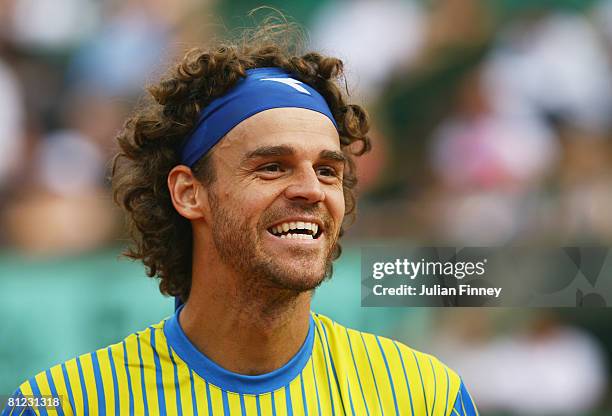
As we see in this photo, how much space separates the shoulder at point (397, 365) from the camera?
2.95 meters

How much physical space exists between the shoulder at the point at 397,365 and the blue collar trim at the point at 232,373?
137 millimetres

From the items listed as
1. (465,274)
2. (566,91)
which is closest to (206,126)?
(465,274)

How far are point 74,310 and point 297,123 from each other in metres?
2.69

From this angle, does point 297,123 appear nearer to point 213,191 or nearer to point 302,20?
point 213,191

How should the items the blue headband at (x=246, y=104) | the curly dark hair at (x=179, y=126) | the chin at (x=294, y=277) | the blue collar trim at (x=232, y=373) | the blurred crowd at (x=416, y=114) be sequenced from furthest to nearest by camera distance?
the blurred crowd at (x=416, y=114) → the curly dark hair at (x=179, y=126) → the blue headband at (x=246, y=104) → the blue collar trim at (x=232, y=373) → the chin at (x=294, y=277)

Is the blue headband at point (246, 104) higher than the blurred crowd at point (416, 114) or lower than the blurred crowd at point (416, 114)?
lower

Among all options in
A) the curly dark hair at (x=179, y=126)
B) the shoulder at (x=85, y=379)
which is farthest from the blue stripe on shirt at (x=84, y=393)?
the curly dark hair at (x=179, y=126)

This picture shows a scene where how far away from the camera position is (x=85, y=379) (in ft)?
9.32

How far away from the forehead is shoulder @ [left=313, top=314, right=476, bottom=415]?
598 millimetres

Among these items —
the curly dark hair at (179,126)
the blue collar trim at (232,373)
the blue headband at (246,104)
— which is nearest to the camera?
the blue collar trim at (232,373)

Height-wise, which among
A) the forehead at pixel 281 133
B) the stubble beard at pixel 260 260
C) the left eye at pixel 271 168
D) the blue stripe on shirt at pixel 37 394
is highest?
the forehead at pixel 281 133

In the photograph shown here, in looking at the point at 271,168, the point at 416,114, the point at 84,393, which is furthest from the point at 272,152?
the point at 416,114

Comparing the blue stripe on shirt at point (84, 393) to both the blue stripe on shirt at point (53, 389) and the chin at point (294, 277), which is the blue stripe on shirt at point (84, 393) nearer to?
the blue stripe on shirt at point (53, 389)

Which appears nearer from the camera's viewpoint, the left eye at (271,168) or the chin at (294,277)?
the chin at (294,277)
